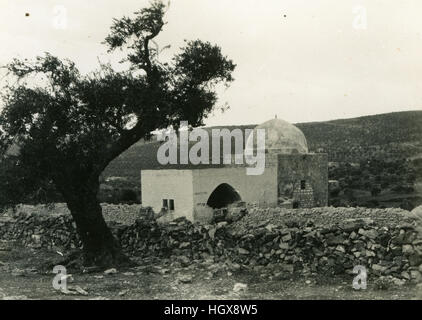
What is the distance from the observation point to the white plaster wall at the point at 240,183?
22.0 m

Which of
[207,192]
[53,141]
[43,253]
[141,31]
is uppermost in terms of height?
[141,31]

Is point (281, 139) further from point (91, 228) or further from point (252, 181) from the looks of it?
point (91, 228)

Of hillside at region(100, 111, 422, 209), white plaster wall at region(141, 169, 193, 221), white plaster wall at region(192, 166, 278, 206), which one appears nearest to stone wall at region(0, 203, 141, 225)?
white plaster wall at region(141, 169, 193, 221)

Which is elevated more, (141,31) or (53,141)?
(141,31)

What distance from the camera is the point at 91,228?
51.4 ft

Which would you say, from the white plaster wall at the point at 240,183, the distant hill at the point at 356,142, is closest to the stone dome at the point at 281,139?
the white plaster wall at the point at 240,183

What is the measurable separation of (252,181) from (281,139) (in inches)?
157

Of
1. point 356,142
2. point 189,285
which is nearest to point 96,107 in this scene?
point 189,285

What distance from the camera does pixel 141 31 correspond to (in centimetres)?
1538

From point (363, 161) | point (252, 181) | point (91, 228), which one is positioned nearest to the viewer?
point (91, 228)

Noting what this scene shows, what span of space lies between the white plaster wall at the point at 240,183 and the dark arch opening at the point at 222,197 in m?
0.60
